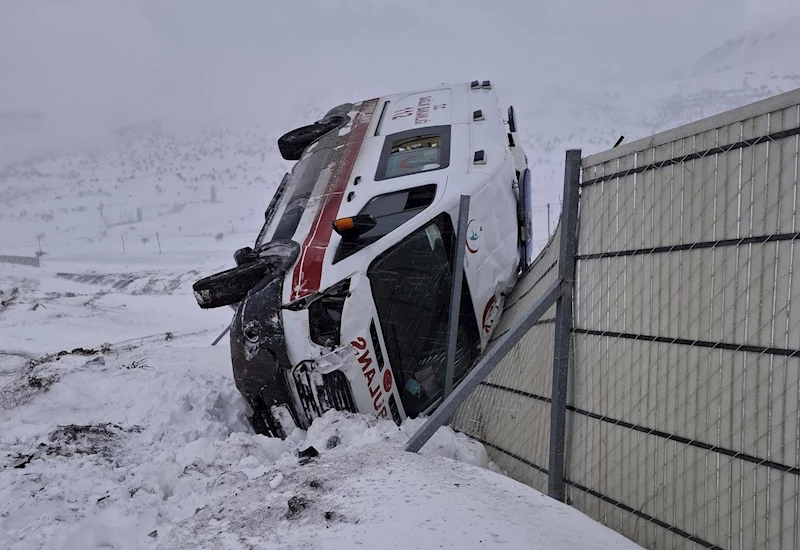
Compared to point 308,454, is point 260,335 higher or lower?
higher

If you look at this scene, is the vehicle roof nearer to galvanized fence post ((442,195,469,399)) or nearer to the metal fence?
galvanized fence post ((442,195,469,399))

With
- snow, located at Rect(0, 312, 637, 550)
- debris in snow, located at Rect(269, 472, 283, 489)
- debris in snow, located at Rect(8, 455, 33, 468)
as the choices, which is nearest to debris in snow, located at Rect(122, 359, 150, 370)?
snow, located at Rect(0, 312, 637, 550)

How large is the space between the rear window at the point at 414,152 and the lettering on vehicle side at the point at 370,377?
1.83m

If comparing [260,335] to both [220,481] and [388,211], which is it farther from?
[388,211]

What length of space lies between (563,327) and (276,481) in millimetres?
1762

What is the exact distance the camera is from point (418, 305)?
4316mm

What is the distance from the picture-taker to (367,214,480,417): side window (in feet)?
13.5

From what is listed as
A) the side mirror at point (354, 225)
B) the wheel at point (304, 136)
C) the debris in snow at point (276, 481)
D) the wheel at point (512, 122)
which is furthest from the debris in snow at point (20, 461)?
the wheel at point (512, 122)

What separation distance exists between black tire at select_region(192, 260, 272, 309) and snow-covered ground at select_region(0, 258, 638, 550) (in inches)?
34.6

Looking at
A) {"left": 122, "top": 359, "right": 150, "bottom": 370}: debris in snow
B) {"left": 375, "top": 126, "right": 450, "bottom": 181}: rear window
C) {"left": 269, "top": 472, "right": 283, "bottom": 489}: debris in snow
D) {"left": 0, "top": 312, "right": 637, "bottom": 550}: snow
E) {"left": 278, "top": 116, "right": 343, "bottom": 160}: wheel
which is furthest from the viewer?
{"left": 278, "top": 116, "right": 343, "bottom": 160}: wheel

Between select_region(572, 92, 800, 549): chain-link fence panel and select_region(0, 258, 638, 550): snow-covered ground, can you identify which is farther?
select_region(0, 258, 638, 550): snow-covered ground

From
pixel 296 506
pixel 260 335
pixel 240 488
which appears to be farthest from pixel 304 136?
pixel 296 506

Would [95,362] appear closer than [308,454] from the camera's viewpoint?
No

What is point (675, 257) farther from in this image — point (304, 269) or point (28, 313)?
point (28, 313)
